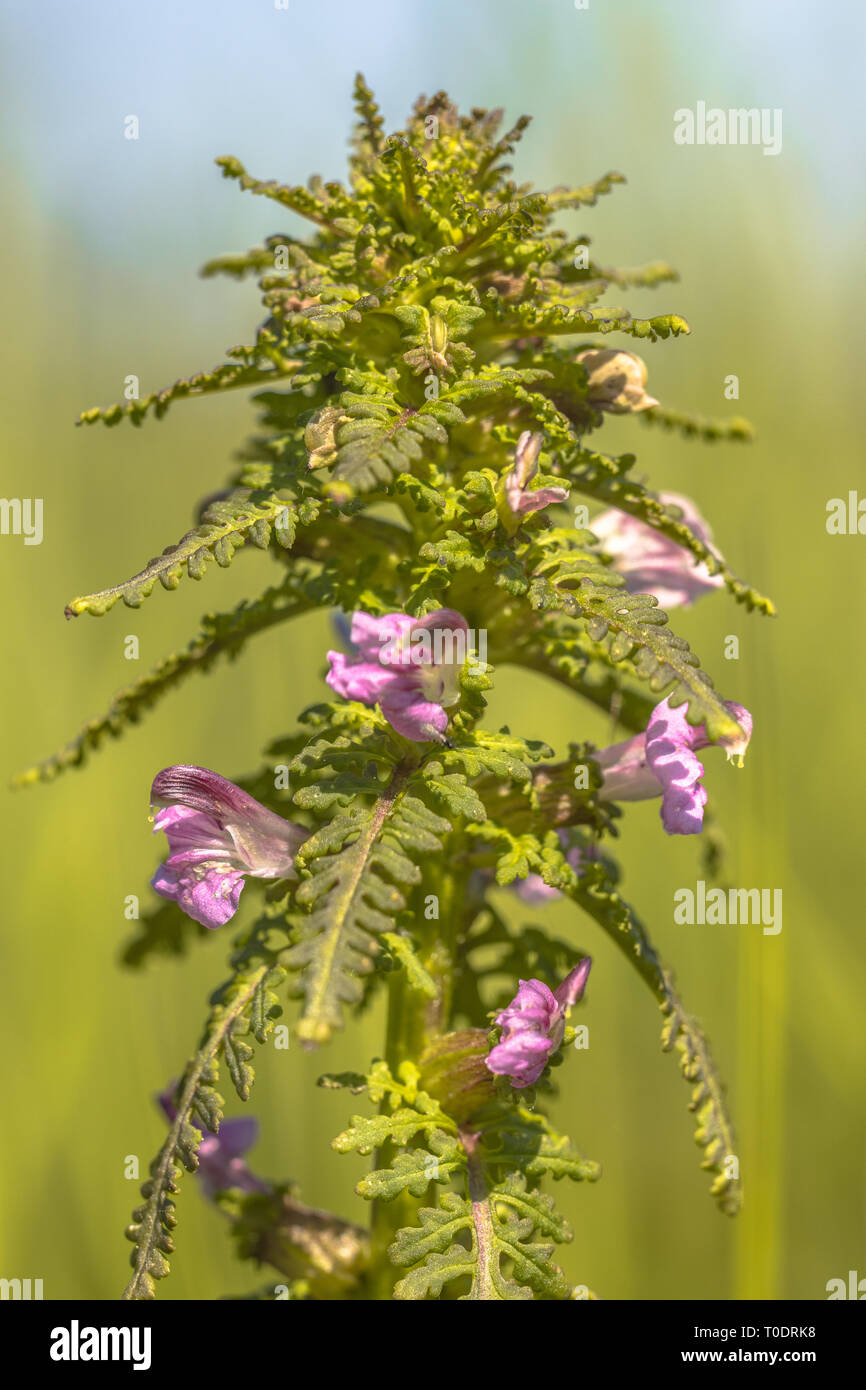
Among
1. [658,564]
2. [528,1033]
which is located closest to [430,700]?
[528,1033]

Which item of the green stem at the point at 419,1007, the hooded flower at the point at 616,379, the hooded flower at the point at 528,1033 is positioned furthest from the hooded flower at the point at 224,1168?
the hooded flower at the point at 616,379

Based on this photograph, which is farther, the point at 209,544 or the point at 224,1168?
the point at 224,1168

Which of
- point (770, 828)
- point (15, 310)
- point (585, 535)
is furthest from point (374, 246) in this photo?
point (15, 310)

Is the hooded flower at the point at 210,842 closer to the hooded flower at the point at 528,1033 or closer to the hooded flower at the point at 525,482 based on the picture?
the hooded flower at the point at 528,1033

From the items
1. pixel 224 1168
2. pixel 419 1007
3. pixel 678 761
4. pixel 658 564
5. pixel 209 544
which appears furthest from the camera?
pixel 658 564

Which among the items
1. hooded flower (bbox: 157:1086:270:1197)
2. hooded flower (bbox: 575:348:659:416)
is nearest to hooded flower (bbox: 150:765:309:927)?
hooded flower (bbox: 157:1086:270:1197)

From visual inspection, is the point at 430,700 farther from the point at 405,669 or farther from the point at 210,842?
the point at 210,842

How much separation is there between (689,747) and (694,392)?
3.01 m

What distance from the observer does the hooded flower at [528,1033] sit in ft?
5.66

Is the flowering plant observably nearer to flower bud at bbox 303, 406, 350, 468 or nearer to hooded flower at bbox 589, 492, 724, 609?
flower bud at bbox 303, 406, 350, 468

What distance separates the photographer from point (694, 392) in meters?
4.53

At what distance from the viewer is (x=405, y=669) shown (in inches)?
65.7

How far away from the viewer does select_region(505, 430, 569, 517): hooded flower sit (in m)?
1.73

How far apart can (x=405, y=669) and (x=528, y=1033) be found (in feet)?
1.82
